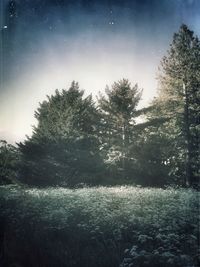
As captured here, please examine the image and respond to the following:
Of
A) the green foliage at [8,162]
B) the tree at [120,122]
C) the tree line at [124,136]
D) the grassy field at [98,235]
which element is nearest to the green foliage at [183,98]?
the tree line at [124,136]

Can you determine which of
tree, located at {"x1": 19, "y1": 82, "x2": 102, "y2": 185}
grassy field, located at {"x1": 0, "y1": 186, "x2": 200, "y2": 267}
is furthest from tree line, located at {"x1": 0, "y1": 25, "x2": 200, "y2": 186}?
grassy field, located at {"x1": 0, "y1": 186, "x2": 200, "y2": 267}

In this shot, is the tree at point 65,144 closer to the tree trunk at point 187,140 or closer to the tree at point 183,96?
the tree at point 183,96

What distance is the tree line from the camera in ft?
64.2

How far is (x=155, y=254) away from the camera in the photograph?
702cm

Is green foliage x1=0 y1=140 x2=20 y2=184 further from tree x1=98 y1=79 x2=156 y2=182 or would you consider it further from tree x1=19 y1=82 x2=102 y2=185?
tree x1=98 y1=79 x2=156 y2=182

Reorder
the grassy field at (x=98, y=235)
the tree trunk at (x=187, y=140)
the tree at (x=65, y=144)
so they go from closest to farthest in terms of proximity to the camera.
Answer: the grassy field at (x=98, y=235) < the tree trunk at (x=187, y=140) < the tree at (x=65, y=144)

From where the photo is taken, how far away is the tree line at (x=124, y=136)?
19578 mm

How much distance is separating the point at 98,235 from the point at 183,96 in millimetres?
13464

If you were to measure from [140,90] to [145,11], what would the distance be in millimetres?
11986

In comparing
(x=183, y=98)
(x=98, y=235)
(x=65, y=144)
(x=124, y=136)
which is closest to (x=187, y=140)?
(x=183, y=98)

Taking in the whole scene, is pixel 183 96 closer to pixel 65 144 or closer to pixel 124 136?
pixel 124 136

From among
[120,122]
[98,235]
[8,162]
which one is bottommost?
[98,235]

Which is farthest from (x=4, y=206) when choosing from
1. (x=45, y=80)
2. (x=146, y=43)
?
(x=146, y=43)

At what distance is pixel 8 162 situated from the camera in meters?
28.5
